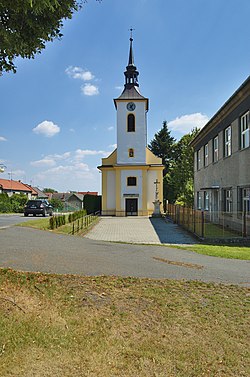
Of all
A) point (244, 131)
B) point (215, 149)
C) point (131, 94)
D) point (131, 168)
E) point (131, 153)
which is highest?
point (131, 94)

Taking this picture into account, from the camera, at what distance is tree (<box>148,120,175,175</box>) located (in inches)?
2562

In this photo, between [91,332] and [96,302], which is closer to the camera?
[91,332]

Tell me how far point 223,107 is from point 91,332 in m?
18.6

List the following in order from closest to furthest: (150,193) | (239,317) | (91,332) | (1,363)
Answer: (1,363)
(91,332)
(239,317)
(150,193)

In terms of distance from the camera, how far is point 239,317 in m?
4.80

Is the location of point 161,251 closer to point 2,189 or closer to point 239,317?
point 239,317

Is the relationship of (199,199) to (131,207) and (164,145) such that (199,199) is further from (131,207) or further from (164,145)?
(164,145)

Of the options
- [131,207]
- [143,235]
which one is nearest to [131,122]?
[131,207]

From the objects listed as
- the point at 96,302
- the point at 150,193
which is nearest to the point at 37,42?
the point at 96,302

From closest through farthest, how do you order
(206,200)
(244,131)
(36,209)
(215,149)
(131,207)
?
(244,131)
(215,149)
(206,200)
(36,209)
(131,207)

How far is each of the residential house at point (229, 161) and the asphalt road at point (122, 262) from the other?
23.2 ft

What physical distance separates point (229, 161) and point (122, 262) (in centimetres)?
1343

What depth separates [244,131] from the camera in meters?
17.7

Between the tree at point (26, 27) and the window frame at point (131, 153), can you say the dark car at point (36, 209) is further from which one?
the tree at point (26, 27)
